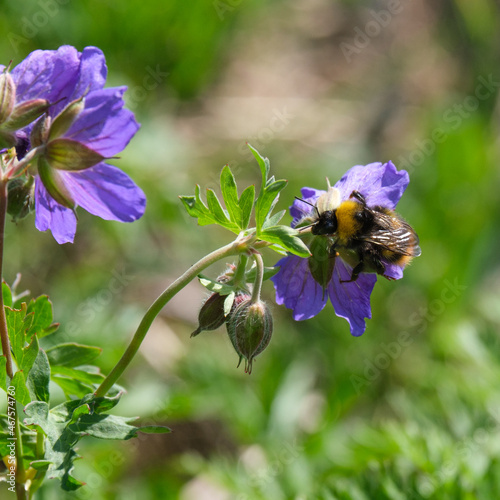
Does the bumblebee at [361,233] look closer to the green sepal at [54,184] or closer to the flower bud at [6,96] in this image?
the green sepal at [54,184]

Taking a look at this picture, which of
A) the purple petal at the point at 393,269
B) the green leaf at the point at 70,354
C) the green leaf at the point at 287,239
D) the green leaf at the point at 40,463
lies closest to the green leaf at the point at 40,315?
the green leaf at the point at 70,354

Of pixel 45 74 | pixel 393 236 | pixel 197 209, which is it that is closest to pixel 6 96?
pixel 45 74

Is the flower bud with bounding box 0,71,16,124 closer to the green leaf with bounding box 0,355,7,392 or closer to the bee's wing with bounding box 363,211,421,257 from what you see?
the green leaf with bounding box 0,355,7,392

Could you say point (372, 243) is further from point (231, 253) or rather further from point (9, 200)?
point (9, 200)

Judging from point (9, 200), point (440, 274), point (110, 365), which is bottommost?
point (110, 365)

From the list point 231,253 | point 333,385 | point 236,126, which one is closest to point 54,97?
point 231,253

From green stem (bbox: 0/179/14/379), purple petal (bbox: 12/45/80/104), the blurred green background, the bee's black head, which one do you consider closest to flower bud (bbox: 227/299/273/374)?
the bee's black head

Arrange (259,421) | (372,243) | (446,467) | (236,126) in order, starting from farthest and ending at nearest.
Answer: (236,126), (259,421), (446,467), (372,243)
